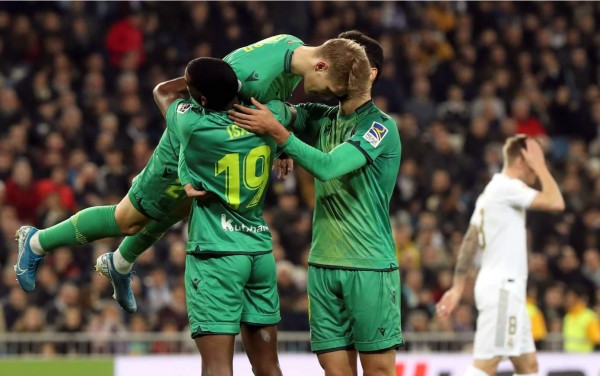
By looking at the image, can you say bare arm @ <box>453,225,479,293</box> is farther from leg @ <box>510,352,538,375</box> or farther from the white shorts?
leg @ <box>510,352,538,375</box>

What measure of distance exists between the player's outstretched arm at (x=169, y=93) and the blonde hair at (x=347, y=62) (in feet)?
2.93

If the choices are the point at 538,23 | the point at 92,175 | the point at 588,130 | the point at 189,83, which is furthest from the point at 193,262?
the point at 538,23

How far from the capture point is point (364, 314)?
6262 mm

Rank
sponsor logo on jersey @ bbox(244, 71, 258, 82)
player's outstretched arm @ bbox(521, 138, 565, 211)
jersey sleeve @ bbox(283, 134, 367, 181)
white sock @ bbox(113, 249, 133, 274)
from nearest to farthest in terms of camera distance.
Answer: jersey sleeve @ bbox(283, 134, 367, 181)
sponsor logo on jersey @ bbox(244, 71, 258, 82)
white sock @ bbox(113, 249, 133, 274)
player's outstretched arm @ bbox(521, 138, 565, 211)

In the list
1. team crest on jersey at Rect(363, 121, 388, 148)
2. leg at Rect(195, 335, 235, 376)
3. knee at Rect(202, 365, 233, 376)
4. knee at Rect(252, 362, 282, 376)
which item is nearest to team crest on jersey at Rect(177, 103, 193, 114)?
team crest on jersey at Rect(363, 121, 388, 148)

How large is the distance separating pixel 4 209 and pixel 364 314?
720 centimetres

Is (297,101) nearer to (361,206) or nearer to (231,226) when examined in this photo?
(361,206)

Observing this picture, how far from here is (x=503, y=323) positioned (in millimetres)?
8359

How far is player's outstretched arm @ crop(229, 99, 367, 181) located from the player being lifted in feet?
0.78

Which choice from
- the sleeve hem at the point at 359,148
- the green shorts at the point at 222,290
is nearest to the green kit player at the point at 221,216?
the green shorts at the point at 222,290

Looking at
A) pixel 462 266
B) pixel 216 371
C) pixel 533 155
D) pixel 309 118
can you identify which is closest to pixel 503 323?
pixel 462 266

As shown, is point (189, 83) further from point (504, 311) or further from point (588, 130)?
point (588, 130)

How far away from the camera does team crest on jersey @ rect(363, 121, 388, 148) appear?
6168 mm

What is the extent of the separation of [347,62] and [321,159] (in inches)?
20.0
